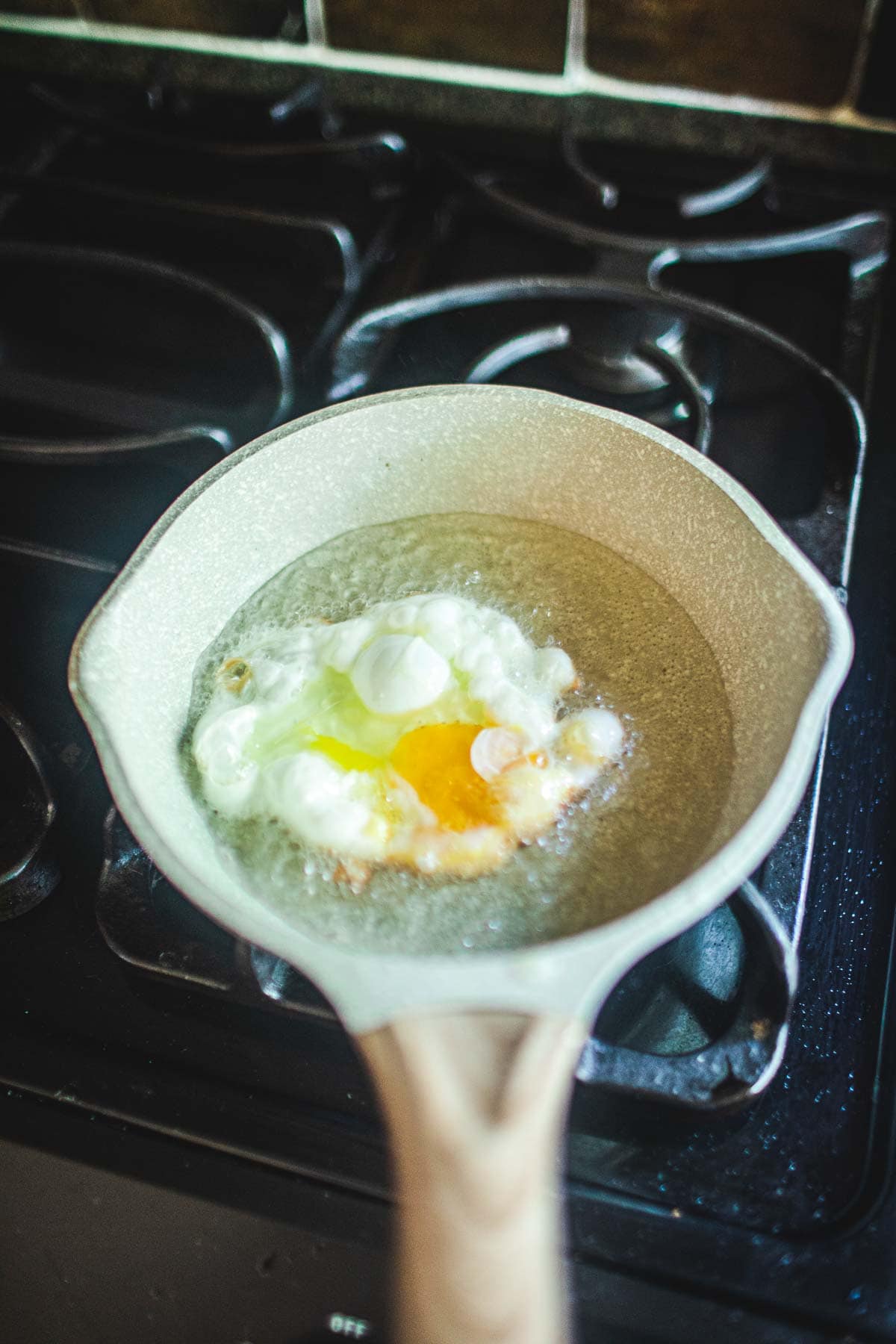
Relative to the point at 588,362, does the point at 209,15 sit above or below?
above

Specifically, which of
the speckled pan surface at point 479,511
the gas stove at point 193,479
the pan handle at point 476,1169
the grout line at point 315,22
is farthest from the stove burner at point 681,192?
the pan handle at point 476,1169

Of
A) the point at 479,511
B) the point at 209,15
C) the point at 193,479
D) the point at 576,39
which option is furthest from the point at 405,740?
the point at 209,15

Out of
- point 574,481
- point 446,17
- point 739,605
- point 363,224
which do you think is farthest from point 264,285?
point 739,605

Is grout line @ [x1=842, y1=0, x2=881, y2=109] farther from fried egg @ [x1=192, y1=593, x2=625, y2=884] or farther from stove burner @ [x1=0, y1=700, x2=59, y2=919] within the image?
stove burner @ [x1=0, y1=700, x2=59, y2=919]

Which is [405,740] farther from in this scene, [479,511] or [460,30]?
[460,30]

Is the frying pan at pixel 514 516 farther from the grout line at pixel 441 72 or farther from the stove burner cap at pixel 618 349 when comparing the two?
the grout line at pixel 441 72

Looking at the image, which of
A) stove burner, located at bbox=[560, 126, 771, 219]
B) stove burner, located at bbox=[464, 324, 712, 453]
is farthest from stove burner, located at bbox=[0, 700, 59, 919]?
stove burner, located at bbox=[560, 126, 771, 219]
